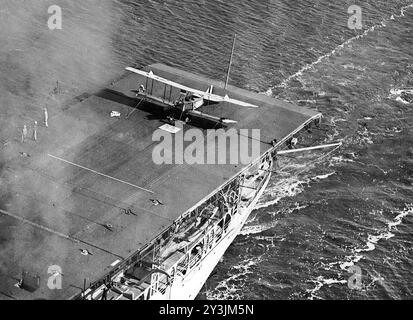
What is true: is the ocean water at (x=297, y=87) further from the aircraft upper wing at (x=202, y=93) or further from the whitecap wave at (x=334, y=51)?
the aircraft upper wing at (x=202, y=93)

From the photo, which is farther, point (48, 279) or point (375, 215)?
point (375, 215)

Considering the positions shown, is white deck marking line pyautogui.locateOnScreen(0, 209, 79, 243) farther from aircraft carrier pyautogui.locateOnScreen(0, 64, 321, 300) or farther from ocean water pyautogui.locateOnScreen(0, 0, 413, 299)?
ocean water pyautogui.locateOnScreen(0, 0, 413, 299)

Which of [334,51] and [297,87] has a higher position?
[334,51]

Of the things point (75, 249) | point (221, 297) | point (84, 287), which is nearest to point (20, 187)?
point (75, 249)

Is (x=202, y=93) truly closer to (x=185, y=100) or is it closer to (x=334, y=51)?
(x=185, y=100)

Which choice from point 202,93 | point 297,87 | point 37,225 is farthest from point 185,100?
point 297,87

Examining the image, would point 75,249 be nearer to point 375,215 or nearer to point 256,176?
point 256,176
